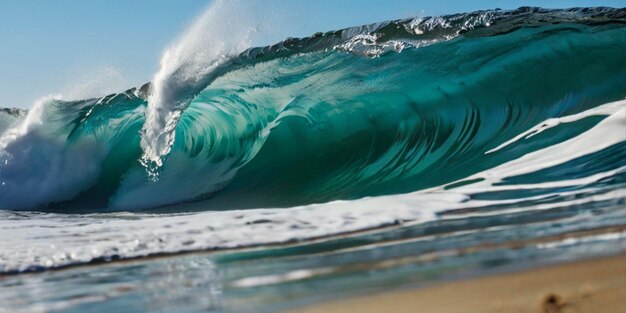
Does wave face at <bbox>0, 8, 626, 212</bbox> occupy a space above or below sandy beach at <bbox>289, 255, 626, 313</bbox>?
above

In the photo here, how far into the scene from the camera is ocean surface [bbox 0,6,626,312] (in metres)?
2.20

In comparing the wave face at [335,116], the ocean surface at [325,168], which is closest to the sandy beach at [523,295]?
the ocean surface at [325,168]

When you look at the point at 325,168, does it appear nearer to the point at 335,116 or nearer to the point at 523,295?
the point at 335,116

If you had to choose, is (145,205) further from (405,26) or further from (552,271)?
(552,271)

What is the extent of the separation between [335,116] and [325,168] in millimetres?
604

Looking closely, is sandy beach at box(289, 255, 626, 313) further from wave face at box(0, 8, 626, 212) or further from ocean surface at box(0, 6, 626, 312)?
wave face at box(0, 8, 626, 212)

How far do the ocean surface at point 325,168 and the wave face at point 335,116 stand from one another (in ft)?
0.06

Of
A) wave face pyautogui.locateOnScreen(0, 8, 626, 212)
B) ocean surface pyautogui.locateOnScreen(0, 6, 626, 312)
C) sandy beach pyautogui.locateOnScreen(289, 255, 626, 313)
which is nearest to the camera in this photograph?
sandy beach pyautogui.locateOnScreen(289, 255, 626, 313)

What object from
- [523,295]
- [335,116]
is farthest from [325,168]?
[523,295]

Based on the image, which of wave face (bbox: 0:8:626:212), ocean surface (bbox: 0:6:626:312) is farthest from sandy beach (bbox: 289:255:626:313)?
wave face (bbox: 0:8:626:212)

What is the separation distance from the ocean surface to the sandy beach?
3.3 inches

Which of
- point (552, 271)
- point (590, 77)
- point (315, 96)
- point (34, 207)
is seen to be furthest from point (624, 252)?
point (34, 207)

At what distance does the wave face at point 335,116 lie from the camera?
6043 millimetres

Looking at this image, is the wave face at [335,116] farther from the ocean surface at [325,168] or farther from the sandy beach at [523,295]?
the sandy beach at [523,295]
